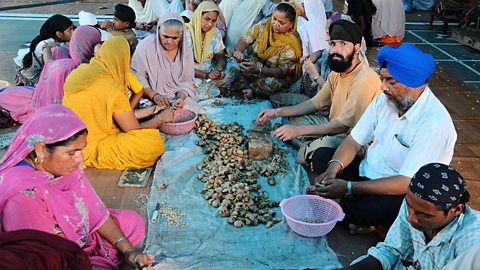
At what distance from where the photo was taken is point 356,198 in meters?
2.98

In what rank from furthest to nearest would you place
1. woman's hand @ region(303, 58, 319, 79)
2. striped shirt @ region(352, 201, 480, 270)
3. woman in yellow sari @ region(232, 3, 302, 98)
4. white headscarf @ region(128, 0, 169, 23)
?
white headscarf @ region(128, 0, 169, 23)
woman in yellow sari @ region(232, 3, 302, 98)
woman's hand @ region(303, 58, 319, 79)
striped shirt @ region(352, 201, 480, 270)

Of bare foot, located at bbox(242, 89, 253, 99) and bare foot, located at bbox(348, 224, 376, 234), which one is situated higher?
bare foot, located at bbox(242, 89, 253, 99)

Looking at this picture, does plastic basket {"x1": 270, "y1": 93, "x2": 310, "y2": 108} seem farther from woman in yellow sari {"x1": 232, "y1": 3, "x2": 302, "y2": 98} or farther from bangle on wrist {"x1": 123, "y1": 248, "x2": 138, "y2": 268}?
bangle on wrist {"x1": 123, "y1": 248, "x2": 138, "y2": 268}

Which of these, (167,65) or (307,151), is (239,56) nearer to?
(167,65)

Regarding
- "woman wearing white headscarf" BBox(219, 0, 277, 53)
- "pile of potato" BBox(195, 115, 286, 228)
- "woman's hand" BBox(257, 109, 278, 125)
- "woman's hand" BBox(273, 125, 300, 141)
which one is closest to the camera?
"pile of potato" BBox(195, 115, 286, 228)

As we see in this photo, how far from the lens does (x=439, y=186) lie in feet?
6.14

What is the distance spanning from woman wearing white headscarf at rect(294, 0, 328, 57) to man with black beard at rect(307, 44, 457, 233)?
2182mm

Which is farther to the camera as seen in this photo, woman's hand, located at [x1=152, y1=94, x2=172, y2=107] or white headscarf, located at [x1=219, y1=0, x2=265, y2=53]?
white headscarf, located at [x1=219, y1=0, x2=265, y2=53]

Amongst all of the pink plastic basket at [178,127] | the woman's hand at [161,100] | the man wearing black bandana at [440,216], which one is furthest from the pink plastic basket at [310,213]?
the woman's hand at [161,100]

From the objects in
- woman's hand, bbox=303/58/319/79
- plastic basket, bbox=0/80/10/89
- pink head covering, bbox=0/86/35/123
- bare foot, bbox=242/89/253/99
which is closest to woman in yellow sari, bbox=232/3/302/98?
bare foot, bbox=242/89/253/99

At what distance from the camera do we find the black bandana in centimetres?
185

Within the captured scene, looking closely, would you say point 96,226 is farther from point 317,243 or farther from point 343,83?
point 343,83

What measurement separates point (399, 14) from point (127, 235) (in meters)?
6.47

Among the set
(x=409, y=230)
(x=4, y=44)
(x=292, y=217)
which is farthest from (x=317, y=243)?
(x=4, y=44)
